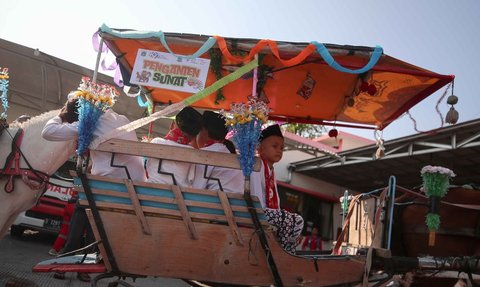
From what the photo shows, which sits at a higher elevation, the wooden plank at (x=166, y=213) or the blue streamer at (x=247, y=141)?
the blue streamer at (x=247, y=141)

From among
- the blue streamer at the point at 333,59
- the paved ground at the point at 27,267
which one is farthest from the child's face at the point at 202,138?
the paved ground at the point at 27,267

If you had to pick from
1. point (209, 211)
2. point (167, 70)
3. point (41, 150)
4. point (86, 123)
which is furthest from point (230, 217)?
point (41, 150)

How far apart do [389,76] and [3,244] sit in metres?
6.57

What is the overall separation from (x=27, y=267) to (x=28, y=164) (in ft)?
7.15

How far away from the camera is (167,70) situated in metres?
3.18

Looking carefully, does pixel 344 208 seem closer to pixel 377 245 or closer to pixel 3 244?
pixel 377 245

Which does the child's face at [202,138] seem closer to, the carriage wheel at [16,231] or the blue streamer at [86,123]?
the blue streamer at [86,123]

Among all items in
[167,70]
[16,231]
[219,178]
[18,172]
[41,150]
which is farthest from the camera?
[16,231]

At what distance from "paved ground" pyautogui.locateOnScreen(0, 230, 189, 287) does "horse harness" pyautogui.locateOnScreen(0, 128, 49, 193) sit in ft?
3.69

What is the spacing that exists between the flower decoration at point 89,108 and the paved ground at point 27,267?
2.37m

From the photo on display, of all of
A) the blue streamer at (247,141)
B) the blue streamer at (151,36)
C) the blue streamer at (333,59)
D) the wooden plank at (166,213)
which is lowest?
the wooden plank at (166,213)

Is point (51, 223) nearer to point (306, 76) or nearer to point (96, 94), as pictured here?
point (96, 94)

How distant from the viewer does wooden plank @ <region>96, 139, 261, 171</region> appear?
267cm

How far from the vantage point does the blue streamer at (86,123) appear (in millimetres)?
2711
